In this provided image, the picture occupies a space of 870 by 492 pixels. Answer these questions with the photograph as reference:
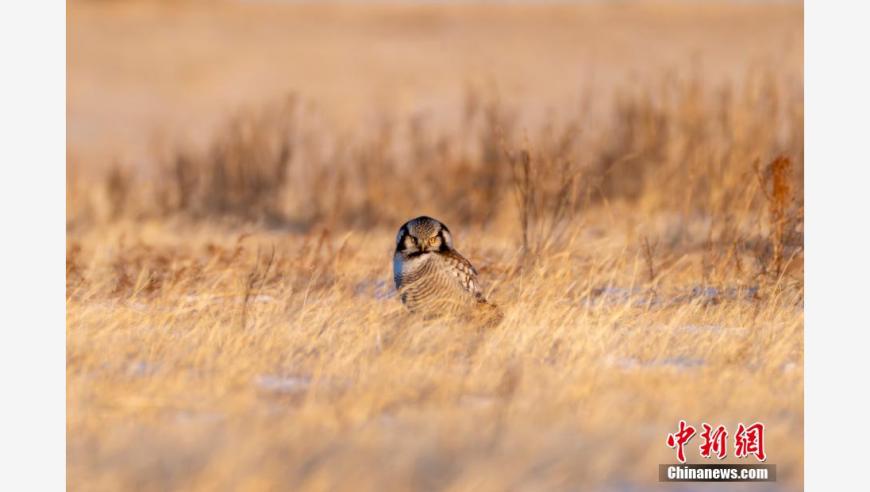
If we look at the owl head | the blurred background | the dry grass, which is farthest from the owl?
the blurred background

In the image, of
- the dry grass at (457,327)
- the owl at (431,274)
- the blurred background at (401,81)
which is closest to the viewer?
the dry grass at (457,327)

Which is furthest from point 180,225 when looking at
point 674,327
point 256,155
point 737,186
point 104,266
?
point 674,327

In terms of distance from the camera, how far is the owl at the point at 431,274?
658cm

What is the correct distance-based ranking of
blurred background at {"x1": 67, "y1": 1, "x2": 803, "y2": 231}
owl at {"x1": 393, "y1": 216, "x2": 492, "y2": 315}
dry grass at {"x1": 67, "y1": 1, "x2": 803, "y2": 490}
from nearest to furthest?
1. dry grass at {"x1": 67, "y1": 1, "x2": 803, "y2": 490}
2. owl at {"x1": 393, "y1": 216, "x2": 492, "y2": 315}
3. blurred background at {"x1": 67, "y1": 1, "x2": 803, "y2": 231}

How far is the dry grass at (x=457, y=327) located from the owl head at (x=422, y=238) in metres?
0.38

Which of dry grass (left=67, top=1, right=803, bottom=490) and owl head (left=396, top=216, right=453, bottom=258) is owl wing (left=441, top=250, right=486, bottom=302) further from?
dry grass (left=67, top=1, right=803, bottom=490)

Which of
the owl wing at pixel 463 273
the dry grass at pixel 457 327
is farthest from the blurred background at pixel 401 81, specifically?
the owl wing at pixel 463 273

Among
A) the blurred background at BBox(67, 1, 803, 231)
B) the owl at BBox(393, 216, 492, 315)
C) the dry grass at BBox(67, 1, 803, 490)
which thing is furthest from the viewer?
the blurred background at BBox(67, 1, 803, 231)

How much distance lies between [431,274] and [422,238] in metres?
0.21

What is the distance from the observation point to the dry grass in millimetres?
5020

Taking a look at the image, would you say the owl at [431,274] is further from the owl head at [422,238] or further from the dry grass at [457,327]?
the dry grass at [457,327]

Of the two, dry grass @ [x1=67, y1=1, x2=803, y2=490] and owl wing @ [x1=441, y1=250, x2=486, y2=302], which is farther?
owl wing @ [x1=441, y1=250, x2=486, y2=302]

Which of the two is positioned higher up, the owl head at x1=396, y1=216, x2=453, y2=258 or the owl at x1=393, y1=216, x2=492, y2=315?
the owl head at x1=396, y1=216, x2=453, y2=258

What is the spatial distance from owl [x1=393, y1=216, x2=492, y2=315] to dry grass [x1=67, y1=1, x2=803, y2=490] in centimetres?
15
